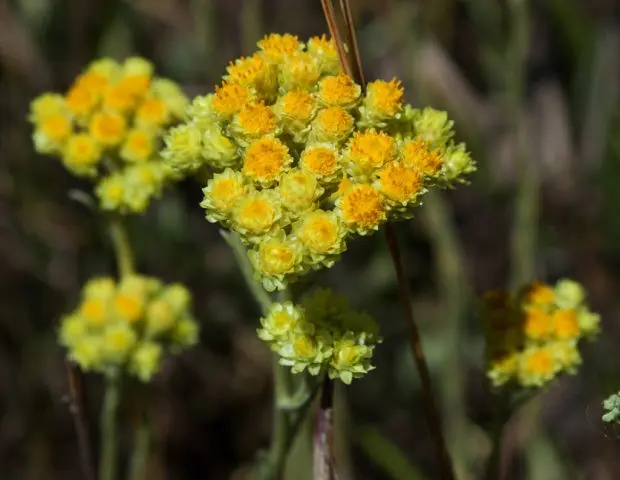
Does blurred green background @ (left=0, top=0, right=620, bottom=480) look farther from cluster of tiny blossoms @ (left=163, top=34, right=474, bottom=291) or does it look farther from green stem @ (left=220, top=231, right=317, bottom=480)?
cluster of tiny blossoms @ (left=163, top=34, right=474, bottom=291)

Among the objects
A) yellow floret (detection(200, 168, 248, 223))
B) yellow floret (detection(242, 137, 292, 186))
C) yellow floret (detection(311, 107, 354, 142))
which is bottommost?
yellow floret (detection(200, 168, 248, 223))

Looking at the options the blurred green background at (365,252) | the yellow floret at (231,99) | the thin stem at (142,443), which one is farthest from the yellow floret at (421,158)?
the blurred green background at (365,252)

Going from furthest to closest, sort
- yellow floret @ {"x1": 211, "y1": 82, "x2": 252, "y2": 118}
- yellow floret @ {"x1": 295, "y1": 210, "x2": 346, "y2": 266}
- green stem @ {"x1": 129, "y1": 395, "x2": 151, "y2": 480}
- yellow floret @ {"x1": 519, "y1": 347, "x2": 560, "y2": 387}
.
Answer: green stem @ {"x1": 129, "y1": 395, "x2": 151, "y2": 480}
yellow floret @ {"x1": 519, "y1": 347, "x2": 560, "y2": 387}
yellow floret @ {"x1": 211, "y1": 82, "x2": 252, "y2": 118}
yellow floret @ {"x1": 295, "y1": 210, "x2": 346, "y2": 266}

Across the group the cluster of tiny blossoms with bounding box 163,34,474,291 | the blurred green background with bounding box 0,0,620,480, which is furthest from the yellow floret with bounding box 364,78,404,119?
the blurred green background with bounding box 0,0,620,480

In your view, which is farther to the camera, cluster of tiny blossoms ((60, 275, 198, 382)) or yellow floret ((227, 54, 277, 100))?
cluster of tiny blossoms ((60, 275, 198, 382))

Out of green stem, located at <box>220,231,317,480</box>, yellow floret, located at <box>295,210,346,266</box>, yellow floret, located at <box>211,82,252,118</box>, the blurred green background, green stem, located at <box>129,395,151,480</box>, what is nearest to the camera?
yellow floret, located at <box>295,210,346,266</box>

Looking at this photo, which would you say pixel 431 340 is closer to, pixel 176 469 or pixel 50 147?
pixel 176 469

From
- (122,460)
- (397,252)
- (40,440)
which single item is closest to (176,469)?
(122,460)

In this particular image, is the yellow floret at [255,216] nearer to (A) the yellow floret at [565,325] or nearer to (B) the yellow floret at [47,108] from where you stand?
(A) the yellow floret at [565,325]
